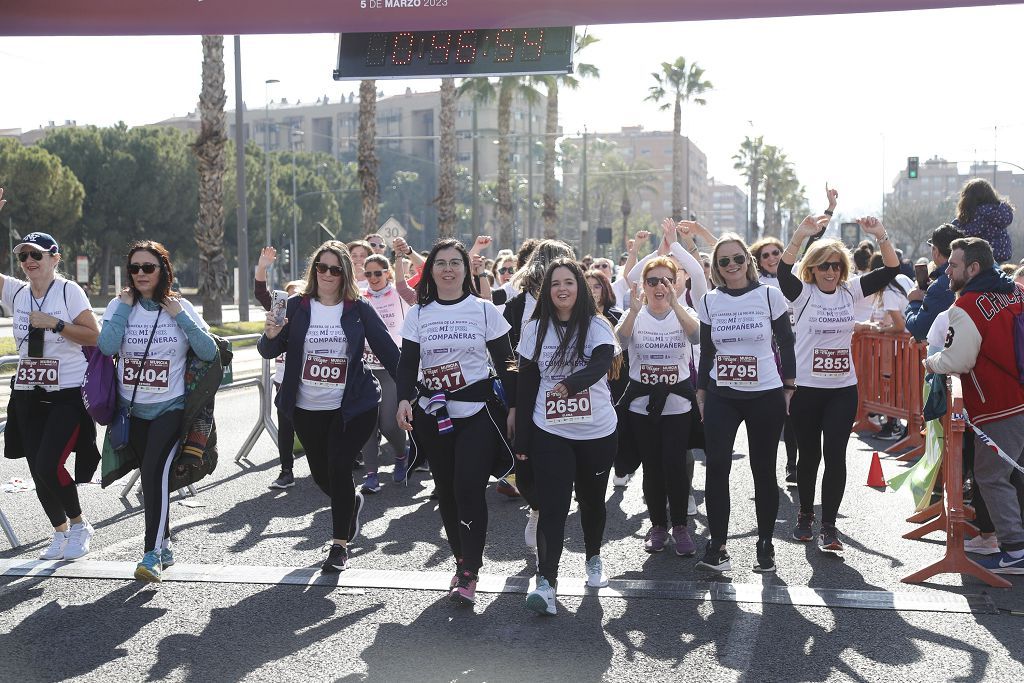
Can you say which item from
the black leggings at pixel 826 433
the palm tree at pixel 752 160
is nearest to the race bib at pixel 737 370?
the black leggings at pixel 826 433

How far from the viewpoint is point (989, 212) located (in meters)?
7.32

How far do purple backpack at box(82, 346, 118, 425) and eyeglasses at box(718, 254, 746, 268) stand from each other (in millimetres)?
3513

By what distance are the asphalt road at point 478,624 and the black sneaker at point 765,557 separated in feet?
0.34

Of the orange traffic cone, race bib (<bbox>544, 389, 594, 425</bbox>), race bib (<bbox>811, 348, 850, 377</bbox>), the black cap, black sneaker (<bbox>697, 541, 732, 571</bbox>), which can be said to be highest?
the black cap

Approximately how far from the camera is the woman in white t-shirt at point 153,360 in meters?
6.18

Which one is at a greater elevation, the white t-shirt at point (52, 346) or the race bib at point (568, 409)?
the white t-shirt at point (52, 346)

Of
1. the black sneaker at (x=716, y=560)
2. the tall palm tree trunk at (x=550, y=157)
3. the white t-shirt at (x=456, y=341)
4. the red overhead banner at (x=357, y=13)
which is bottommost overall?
the black sneaker at (x=716, y=560)

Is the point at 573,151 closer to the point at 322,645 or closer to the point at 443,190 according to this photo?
the point at 443,190

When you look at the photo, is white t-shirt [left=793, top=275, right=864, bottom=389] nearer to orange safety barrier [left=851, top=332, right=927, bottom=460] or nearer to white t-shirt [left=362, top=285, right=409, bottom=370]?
white t-shirt [left=362, top=285, right=409, bottom=370]

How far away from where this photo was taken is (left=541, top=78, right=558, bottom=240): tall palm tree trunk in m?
35.9

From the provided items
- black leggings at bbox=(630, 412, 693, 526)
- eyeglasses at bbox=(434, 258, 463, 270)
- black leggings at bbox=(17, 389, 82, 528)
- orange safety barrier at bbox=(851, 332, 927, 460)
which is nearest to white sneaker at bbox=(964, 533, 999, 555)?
black leggings at bbox=(630, 412, 693, 526)

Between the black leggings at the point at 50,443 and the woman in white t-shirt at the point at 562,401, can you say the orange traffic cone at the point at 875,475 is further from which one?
the black leggings at the point at 50,443

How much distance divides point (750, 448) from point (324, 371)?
2.49 meters

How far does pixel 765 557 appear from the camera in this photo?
6477 millimetres
